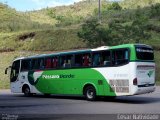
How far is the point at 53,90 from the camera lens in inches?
1136

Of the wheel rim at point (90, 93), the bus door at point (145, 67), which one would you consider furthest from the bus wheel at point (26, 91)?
the bus door at point (145, 67)

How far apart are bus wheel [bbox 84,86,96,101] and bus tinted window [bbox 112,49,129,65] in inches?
89.2

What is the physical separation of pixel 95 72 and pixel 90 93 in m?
1.32

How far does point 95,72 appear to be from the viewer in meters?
25.5

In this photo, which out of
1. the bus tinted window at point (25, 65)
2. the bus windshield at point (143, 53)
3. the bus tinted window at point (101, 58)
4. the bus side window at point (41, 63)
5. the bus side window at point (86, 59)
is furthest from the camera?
the bus tinted window at point (25, 65)

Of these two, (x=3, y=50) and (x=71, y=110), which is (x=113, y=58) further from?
(x=3, y=50)

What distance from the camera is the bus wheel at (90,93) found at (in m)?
25.7

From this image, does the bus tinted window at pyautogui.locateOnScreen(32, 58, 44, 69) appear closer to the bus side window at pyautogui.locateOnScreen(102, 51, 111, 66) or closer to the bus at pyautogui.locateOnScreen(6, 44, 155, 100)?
the bus at pyautogui.locateOnScreen(6, 44, 155, 100)

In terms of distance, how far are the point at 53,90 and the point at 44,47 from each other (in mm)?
23545

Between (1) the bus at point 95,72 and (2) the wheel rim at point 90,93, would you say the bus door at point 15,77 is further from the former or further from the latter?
(2) the wheel rim at point 90,93

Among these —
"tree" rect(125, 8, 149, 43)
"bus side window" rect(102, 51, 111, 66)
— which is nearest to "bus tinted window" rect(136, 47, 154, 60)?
"bus side window" rect(102, 51, 111, 66)

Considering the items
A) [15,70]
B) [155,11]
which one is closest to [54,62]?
[15,70]

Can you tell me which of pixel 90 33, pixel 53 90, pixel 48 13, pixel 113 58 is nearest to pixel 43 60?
pixel 53 90

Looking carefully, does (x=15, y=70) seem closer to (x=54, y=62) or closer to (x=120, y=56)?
(x=54, y=62)
